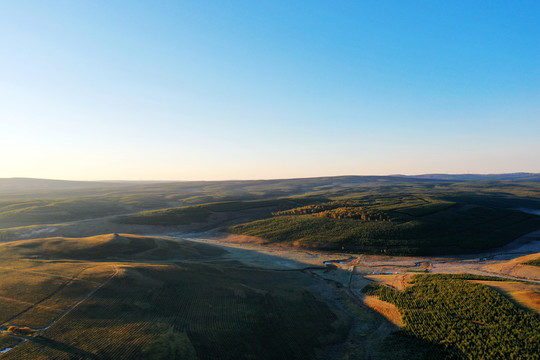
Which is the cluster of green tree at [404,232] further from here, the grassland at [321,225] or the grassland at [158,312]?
the grassland at [158,312]

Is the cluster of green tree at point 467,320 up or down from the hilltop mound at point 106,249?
down

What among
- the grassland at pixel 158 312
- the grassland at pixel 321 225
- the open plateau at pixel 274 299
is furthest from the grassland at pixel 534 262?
the grassland at pixel 158 312

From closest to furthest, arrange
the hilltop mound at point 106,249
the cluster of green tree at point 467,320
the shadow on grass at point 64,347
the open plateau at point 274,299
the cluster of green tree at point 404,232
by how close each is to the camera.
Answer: the shadow on grass at point 64,347 < the open plateau at point 274,299 < the cluster of green tree at point 467,320 < the hilltop mound at point 106,249 < the cluster of green tree at point 404,232

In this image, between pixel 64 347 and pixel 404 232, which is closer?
pixel 64 347

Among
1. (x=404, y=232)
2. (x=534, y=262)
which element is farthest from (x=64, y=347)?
(x=404, y=232)

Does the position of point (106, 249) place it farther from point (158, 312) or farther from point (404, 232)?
point (404, 232)

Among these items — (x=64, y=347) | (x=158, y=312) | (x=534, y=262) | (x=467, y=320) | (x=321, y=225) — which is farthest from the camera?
(x=321, y=225)

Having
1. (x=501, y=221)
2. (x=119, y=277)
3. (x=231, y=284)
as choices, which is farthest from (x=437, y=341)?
(x=501, y=221)

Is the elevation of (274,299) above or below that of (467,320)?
below
